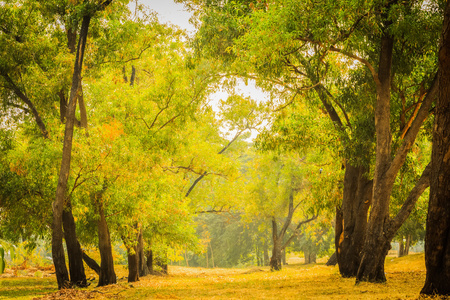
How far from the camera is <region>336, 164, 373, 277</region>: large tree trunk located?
1127 centimetres

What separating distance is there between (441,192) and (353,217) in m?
6.41

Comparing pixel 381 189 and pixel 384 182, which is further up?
pixel 384 182

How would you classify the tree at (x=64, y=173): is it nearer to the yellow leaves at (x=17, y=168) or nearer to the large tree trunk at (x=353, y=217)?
the yellow leaves at (x=17, y=168)

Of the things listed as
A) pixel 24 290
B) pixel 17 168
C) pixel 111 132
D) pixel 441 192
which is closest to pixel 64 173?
pixel 17 168

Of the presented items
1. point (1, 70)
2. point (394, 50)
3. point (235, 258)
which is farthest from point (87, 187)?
point (235, 258)

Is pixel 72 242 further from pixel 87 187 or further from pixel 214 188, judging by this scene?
Result: pixel 214 188

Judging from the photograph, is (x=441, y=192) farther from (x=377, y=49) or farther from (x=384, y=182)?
(x=377, y=49)

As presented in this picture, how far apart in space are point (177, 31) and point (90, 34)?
384 centimetres

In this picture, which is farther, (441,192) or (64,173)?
(64,173)

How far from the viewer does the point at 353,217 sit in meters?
11.7

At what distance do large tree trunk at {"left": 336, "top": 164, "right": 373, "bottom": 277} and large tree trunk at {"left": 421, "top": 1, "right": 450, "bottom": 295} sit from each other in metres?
5.54

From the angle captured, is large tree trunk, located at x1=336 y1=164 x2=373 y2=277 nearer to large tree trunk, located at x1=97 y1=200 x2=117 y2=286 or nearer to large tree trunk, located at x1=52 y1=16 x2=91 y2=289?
large tree trunk, located at x1=97 y1=200 x2=117 y2=286

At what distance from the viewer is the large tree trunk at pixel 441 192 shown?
5434 millimetres

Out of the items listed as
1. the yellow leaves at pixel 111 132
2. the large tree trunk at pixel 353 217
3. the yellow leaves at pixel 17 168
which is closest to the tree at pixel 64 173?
the yellow leaves at pixel 111 132
